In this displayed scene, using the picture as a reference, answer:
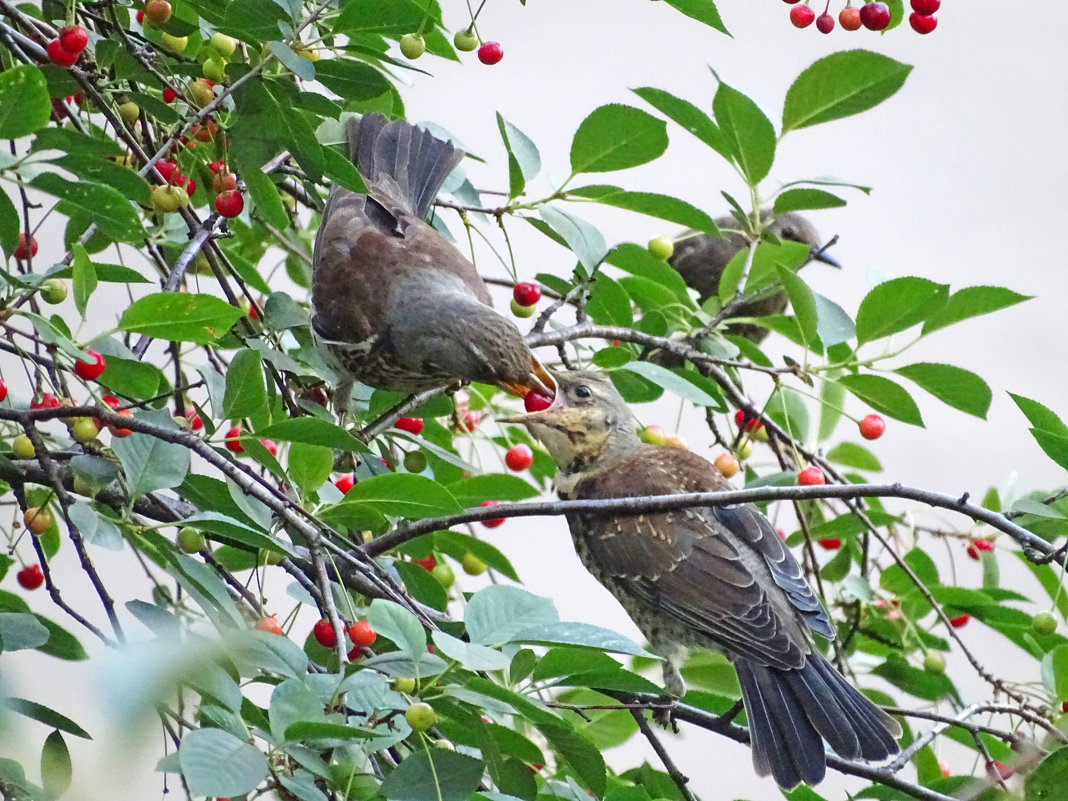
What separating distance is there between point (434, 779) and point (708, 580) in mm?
1272

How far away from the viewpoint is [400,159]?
2545 millimetres

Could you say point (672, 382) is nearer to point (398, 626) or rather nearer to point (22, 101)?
point (398, 626)

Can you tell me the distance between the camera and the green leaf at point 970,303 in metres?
1.85

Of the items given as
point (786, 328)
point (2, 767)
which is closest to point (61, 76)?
point (2, 767)

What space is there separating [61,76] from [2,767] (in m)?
1.05

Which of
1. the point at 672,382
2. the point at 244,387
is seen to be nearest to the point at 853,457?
the point at 672,382

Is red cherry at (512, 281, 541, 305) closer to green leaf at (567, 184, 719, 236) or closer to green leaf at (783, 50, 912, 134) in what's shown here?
green leaf at (567, 184, 719, 236)

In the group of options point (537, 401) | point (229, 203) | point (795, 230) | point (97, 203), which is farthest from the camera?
point (795, 230)

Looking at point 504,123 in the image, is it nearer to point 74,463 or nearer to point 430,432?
point 430,432

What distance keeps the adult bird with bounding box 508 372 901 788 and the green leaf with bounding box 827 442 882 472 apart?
0.93 feet

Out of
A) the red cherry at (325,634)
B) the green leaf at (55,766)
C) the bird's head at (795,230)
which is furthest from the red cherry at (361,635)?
the bird's head at (795,230)

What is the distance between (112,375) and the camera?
58.9 inches

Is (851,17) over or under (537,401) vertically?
over

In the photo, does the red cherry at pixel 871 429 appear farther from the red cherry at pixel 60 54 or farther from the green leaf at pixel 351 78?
the red cherry at pixel 60 54
